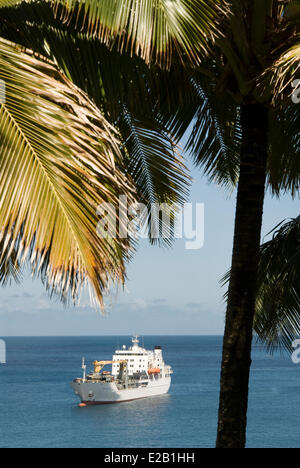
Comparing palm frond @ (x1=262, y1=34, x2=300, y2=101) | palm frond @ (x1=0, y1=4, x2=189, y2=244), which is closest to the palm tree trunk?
palm frond @ (x1=262, y1=34, x2=300, y2=101)

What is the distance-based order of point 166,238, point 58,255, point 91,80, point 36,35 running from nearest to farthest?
point 58,255 → point 36,35 → point 91,80 → point 166,238

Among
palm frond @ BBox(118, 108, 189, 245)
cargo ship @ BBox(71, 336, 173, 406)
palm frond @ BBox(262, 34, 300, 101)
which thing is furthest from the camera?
cargo ship @ BBox(71, 336, 173, 406)

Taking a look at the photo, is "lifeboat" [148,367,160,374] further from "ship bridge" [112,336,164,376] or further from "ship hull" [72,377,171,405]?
"ship hull" [72,377,171,405]

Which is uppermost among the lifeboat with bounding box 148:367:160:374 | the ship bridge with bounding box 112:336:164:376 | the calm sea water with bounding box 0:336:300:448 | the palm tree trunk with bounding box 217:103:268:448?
the palm tree trunk with bounding box 217:103:268:448

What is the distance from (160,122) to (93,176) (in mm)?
3489

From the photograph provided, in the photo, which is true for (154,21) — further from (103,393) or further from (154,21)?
(103,393)

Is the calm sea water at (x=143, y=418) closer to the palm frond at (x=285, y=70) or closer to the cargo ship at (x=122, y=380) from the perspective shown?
the cargo ship at (x=122, y=380)

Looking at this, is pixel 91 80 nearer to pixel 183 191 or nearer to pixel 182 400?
pixel 183 191

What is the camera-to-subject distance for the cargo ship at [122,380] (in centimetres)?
7162

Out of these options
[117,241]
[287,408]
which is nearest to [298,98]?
[117,241]

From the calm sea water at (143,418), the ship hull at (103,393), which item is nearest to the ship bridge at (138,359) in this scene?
the ship hull at (103,393)

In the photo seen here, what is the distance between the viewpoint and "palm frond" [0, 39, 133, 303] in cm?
287

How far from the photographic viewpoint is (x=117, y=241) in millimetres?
3324

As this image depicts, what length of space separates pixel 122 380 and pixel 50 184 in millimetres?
72635
